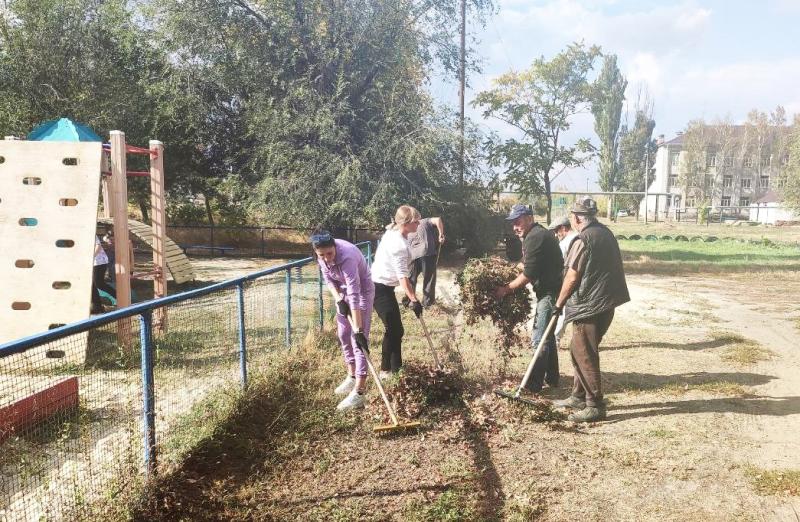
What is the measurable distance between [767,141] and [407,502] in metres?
80.9

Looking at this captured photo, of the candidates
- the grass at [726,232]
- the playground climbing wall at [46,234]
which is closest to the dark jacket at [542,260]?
the playground climbing wall at [46,234]

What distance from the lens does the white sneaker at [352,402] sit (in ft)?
16.4

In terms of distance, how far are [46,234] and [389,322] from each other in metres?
4.43

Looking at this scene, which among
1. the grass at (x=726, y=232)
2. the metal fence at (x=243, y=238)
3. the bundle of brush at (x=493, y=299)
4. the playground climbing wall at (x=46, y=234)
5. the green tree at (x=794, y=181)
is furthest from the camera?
the green tree at (x=794, y=181)

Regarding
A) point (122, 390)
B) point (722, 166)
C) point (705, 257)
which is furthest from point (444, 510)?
point (722, 166)

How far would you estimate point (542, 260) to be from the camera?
5.52 metres

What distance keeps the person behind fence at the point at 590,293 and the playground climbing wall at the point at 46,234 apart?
17.5 feet

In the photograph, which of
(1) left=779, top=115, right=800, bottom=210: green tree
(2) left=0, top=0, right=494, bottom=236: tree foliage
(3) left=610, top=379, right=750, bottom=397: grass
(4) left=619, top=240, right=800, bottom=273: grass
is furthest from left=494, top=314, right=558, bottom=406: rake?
(1) left=779, top=115, right=800, bottom=210: green tree

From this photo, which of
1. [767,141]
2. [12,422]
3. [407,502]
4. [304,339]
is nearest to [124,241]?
[304,339]

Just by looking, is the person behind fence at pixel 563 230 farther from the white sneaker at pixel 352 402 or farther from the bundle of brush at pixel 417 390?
the white sneaker at pixel 352 402

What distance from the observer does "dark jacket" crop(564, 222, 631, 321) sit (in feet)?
15.8

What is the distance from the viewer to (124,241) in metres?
7.40

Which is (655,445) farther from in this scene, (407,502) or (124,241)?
(124,241)

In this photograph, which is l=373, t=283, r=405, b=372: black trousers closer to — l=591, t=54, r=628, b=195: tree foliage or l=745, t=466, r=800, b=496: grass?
l=745, t=466, r=800, b=496: grass
